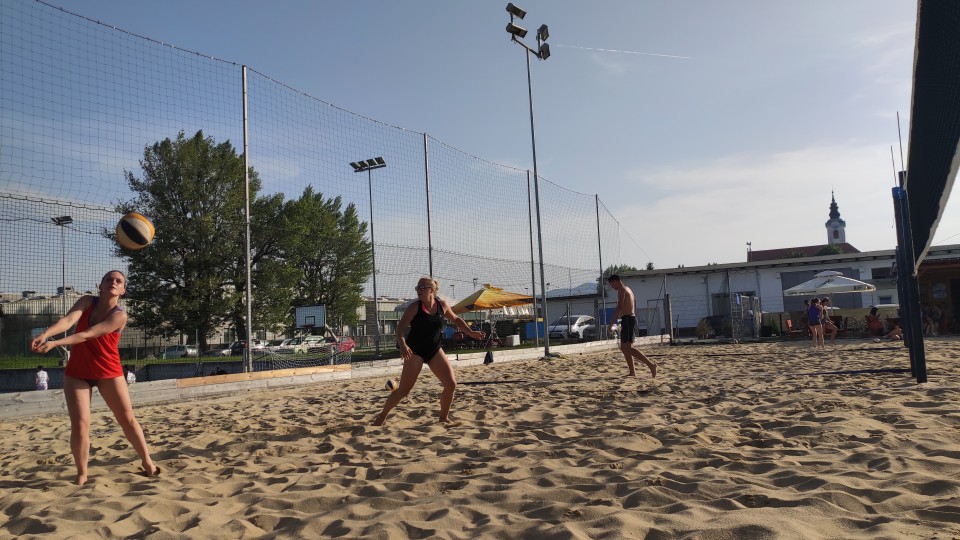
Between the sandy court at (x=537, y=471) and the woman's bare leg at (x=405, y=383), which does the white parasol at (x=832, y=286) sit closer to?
the sandy court at (x=537, y=471)

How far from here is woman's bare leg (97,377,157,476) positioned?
12.3 ft

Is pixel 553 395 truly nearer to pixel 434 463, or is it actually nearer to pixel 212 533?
pixel 434 463

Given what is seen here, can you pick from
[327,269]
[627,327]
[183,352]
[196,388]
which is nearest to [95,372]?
[196,388]

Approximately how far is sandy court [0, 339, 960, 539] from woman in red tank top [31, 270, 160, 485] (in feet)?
0.75

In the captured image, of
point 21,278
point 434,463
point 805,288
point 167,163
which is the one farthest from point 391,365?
point 167,163

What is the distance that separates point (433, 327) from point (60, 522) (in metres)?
2.81

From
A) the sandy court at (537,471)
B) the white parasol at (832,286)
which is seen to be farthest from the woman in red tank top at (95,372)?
the white parasol at (832,286)

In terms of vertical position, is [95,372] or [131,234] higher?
[131,234]

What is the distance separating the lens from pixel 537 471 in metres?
3.42

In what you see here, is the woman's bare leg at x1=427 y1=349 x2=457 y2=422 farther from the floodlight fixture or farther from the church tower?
the church tower

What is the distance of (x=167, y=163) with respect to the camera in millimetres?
24516

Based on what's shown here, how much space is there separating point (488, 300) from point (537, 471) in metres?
15.1

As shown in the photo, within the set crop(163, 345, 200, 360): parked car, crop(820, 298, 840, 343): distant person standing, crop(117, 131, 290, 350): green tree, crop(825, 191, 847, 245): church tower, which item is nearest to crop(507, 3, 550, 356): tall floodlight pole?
crop(820, 298, 840, 343): distant person standing

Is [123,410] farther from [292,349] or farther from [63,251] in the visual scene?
[292,349]
